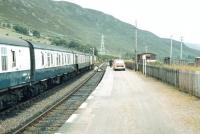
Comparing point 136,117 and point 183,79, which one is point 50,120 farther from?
point 183,79

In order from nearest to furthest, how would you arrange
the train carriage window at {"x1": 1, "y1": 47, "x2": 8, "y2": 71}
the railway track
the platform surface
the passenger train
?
the platform surface → the railway track → the train carriage window at {"x1": 1, "y1": 47, "x2": 8, "y2": 71} → the passenger train

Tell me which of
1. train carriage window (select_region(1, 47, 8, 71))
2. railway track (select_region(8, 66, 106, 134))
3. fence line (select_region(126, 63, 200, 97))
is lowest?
railway track (select_region(8, 66, 106, 134))

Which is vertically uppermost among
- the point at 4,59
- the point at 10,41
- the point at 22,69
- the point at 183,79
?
the point at 10,41

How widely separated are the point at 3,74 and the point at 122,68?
58350mm

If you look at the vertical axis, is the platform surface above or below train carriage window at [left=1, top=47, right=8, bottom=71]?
below

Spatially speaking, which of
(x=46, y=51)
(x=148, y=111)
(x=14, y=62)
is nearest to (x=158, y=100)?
(x=148, y=111)

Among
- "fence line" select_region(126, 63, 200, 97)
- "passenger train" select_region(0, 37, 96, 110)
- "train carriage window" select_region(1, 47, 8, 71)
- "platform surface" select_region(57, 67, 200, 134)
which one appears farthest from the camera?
"fence line" select_region(126, 63, 200, 97)

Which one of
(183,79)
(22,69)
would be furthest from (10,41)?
(183,79)

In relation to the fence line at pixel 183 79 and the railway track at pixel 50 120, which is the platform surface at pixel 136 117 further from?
the fence line at pixel 183 79

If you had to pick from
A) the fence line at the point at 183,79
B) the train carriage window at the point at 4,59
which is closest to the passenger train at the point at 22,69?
the train carriage window at the point at 4,59

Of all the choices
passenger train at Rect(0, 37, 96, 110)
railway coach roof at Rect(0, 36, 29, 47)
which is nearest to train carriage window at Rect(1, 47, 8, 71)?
passenger train at Rect(0, 37, 96, 110)

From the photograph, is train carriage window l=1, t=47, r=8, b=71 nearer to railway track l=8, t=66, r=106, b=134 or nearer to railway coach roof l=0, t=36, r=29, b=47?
railway coach roof l=0, t=36, r=29, b=47

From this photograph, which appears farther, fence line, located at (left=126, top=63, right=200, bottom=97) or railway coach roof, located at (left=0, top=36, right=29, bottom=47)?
fence line, located at (left=126, top=63, right=200, bottom=97)

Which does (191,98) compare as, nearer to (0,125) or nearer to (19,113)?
(19,113)
